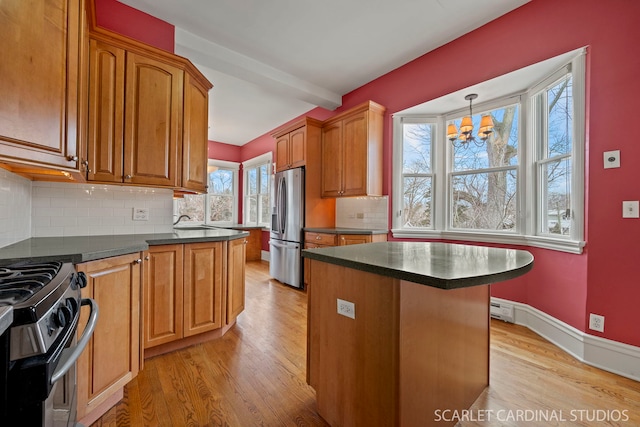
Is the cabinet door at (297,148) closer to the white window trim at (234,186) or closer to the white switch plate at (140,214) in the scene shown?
the white switch plate at (140,214)

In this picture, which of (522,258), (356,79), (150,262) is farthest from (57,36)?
(356,79)

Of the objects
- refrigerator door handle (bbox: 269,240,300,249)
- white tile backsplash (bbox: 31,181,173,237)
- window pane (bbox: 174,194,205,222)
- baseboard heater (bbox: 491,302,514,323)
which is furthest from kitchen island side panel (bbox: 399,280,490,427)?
window pane (bbox: 174,194,205,222)

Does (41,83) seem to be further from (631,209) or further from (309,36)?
(631,209)

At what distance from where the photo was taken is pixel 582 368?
1.95 metres

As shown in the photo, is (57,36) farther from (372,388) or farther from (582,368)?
(582,368)

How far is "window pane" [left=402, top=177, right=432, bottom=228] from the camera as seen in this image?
351 centimetres

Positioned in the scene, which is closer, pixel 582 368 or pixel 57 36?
pixel 57 36

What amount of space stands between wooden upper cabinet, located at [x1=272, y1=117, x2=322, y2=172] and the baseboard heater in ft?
9.54

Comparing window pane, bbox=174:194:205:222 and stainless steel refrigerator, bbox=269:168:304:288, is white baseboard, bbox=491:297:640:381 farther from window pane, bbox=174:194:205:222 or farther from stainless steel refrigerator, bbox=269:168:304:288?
window pane, bbox=174:194:205:222

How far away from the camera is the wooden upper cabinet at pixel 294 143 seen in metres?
4.09

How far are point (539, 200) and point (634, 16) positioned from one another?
1.44 m

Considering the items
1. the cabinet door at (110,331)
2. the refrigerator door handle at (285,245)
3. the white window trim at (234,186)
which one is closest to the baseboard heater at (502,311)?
the refrigerator door handle at (285,245)

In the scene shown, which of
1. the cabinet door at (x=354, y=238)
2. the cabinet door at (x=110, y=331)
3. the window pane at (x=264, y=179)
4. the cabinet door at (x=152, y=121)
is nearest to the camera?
the cabinet door at (x=110, y=331)

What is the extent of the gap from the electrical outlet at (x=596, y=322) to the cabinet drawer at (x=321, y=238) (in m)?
2.37
